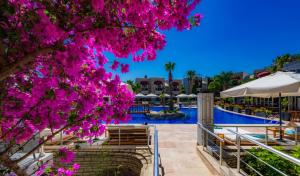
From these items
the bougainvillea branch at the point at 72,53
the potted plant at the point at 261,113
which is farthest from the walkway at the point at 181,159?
the potted plant at the point at 261,113

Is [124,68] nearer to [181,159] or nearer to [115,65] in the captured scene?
[115,65]

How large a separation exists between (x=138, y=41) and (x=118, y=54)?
34cm

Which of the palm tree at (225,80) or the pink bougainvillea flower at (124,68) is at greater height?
the palm tree at (225,80)

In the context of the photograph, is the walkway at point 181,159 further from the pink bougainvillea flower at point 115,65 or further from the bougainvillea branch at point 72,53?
the pink bougainvillea flower at point 115,65

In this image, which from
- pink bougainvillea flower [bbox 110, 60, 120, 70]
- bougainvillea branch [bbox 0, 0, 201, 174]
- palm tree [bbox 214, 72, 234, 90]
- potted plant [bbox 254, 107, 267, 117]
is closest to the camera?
bougainvillea branch [bbox 0, 0, 201, 174]

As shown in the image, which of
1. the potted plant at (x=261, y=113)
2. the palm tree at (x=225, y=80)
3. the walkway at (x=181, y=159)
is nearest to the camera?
the walkway at (x=181, y=159)

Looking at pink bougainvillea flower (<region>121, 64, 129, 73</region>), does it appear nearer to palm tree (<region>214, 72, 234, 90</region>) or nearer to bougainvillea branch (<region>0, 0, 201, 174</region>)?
bougainvillea branch (<region>0, 0, 201, 174</region>)

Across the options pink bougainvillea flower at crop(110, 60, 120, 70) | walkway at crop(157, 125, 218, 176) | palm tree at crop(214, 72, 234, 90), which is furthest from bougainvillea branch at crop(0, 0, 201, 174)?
palm tree at crop(214, 72, 234, 90)

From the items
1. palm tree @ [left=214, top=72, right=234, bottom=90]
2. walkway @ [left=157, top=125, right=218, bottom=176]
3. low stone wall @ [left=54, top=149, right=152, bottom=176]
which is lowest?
low stone wall @ [left=54, top=149, right=152, bottom=176]

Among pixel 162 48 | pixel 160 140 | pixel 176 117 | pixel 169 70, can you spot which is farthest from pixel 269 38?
pixel 162 48

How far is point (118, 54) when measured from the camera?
8.62 feet

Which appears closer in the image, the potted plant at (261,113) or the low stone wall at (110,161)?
the low stone wall at (110,161)

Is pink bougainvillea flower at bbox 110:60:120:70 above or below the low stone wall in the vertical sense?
above

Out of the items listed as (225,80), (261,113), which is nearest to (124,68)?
(261,113)
